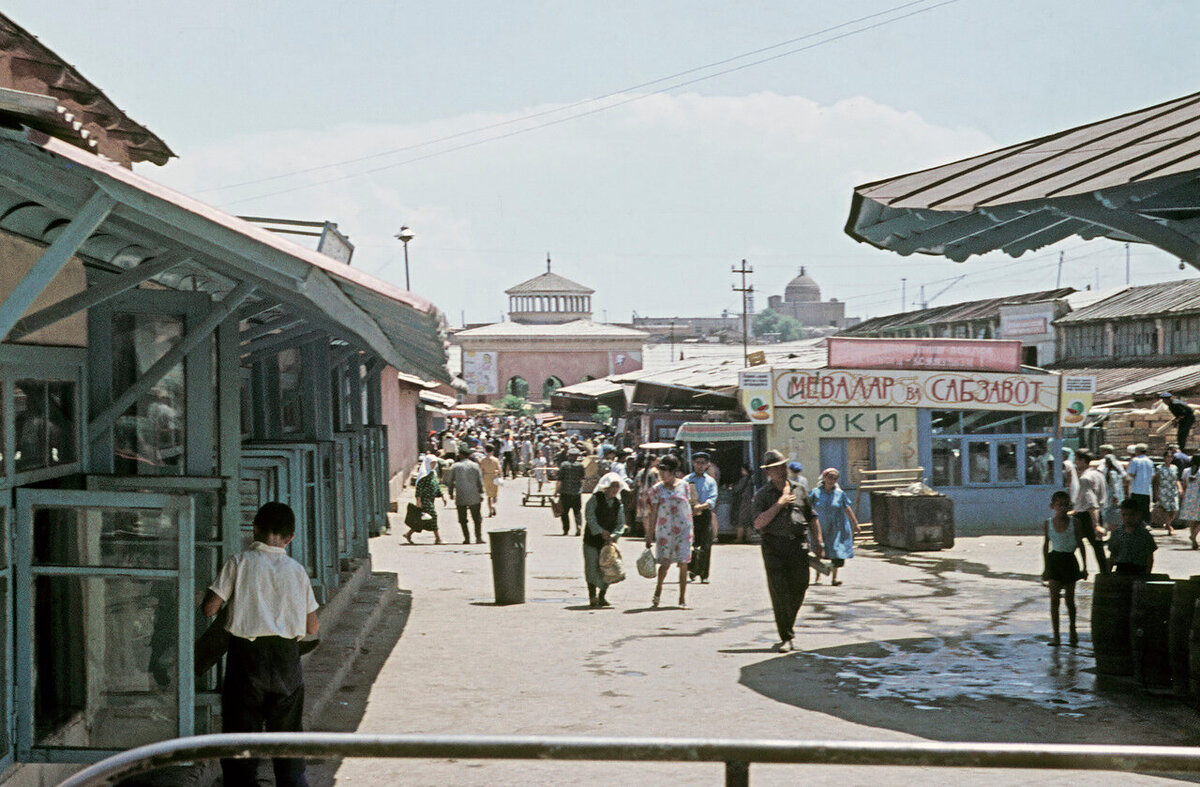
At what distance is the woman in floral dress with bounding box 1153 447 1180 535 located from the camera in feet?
78.6

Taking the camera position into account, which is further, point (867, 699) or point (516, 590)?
point (516, 590)

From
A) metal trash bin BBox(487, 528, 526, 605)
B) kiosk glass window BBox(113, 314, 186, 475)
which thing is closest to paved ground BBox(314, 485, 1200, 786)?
metal trash bin BBox(487, 528, 526, 605)

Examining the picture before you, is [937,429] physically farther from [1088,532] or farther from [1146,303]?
[1146,303]

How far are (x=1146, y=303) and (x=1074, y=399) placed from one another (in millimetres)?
20155

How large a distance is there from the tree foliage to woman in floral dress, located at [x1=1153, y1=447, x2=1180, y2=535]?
131932 millimetres

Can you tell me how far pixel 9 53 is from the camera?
10250mm

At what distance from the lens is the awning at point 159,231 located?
468 cm

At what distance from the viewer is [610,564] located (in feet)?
46.0

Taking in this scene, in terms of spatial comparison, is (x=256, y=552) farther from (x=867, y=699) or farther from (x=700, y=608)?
(x=700, y=608)

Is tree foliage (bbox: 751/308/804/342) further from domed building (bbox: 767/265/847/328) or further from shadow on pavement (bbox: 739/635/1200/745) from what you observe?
shadow on pavement (bbox: 739/635/1200/745)

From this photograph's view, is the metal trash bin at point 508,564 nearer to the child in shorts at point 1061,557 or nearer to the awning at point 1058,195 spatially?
the awning at point 1058,195

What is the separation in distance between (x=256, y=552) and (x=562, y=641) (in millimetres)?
6149

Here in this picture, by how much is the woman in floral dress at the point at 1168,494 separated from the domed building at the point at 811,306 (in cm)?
15122

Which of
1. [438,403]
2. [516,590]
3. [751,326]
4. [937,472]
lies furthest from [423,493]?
[751,326]
